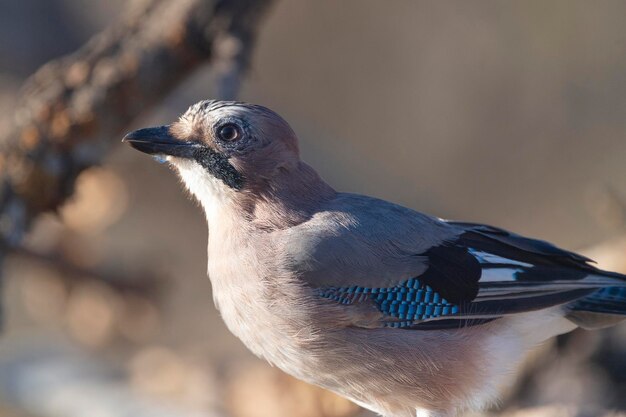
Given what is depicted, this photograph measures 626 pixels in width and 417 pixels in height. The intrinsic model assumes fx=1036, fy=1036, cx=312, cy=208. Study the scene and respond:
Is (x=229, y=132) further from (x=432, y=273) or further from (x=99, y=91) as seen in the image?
(x=99, y=91)

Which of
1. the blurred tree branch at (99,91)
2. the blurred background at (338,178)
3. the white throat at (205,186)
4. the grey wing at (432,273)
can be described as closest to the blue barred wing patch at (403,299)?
the grey wing at (432,273)

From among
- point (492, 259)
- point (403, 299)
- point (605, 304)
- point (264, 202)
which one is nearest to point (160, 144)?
point (264, 202)

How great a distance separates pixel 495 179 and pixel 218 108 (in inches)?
204

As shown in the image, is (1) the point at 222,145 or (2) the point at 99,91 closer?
(1) the point at 222,145

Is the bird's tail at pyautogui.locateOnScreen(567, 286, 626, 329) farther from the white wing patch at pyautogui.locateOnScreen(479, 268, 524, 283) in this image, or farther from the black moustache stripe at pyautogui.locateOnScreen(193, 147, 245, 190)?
the black moustache stripe at pyautogui.locateOnScreen(193, 147, 245, 190)

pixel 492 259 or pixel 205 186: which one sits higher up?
pixel 492 259

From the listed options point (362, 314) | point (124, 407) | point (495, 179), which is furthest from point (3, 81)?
point (362, 314)

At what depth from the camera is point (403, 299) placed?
3379 mm

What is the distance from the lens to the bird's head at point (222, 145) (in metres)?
3.44

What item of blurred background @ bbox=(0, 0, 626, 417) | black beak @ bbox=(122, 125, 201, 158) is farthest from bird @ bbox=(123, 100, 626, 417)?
blurred background @ bbox=(0, 0, 626, 417)

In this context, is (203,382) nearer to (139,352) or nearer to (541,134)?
(139,352)

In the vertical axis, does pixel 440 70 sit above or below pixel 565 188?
above

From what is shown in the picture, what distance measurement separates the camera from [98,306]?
545 centimetres

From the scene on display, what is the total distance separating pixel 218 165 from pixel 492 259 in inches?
38.9
